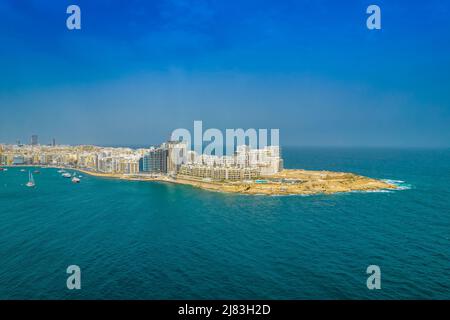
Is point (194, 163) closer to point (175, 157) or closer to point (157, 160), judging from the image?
point (175, 157)

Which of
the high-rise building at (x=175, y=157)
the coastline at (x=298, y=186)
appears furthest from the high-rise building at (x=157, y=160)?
the coastline at (x=298, y=186)

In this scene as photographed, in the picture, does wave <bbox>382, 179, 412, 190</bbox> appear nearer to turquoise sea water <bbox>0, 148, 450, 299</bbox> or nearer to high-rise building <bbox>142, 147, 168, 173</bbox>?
turquoise sea water <bbox>0, 148, 450, 299</bbox>

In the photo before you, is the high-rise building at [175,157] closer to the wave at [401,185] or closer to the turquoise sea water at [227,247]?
the turquoise sea water at [227,247]

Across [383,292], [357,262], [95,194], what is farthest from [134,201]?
[383,292]

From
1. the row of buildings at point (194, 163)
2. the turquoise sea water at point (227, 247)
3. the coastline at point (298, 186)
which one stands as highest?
the row of buildings at point (194, 163)

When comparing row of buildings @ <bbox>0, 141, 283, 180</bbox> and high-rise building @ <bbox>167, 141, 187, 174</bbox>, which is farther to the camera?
high-rise building @ <bbox>167, 141, 187, 174</bbox>

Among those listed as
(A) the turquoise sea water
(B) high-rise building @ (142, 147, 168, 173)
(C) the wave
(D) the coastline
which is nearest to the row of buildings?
A: (B) high-rise building @ (142, 147, 168, 173)

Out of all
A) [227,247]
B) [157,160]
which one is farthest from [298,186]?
[157,160]

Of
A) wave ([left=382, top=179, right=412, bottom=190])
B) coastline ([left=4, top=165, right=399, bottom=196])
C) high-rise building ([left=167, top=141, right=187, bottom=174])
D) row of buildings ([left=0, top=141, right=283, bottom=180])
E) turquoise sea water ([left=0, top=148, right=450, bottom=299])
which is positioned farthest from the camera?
high-rise building ([left=167, top=141, right=187, bottom=174])
